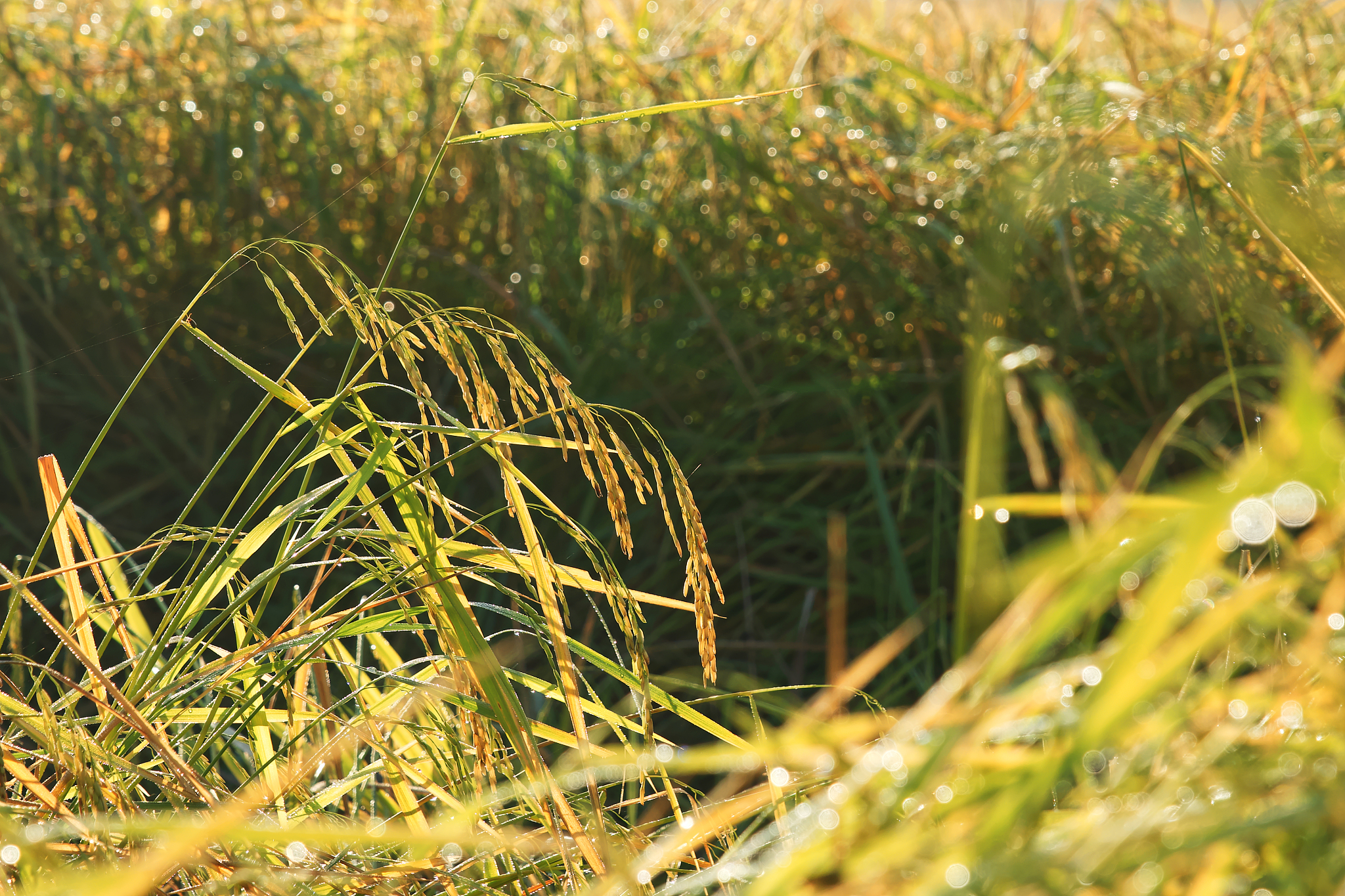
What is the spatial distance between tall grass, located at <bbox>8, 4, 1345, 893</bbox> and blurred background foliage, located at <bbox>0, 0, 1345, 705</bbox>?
0.01 metres

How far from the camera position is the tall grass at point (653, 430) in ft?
1.26

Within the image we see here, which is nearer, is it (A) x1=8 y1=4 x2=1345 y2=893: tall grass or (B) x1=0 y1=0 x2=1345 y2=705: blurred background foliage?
(A) x1=8 y1=4 x2=1345 y2=893: tall grass

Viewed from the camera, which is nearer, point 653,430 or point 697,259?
point 653,430

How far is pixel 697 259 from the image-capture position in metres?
1.84

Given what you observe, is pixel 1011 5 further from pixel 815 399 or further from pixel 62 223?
pixel 62 223

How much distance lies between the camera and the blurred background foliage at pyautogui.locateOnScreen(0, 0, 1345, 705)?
1.55 meters

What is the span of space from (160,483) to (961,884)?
1.65 meters

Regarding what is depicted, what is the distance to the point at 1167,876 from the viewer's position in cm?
31

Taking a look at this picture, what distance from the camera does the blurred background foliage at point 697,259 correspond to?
1.55m

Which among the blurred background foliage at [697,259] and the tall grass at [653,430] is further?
the blurred background foliage at [697,259]

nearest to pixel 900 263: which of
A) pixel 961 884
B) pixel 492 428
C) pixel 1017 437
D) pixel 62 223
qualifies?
pixel 1017 437

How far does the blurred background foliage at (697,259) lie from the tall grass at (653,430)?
0.04 feet

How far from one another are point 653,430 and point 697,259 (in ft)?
4.23

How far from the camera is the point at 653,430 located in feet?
1.95
